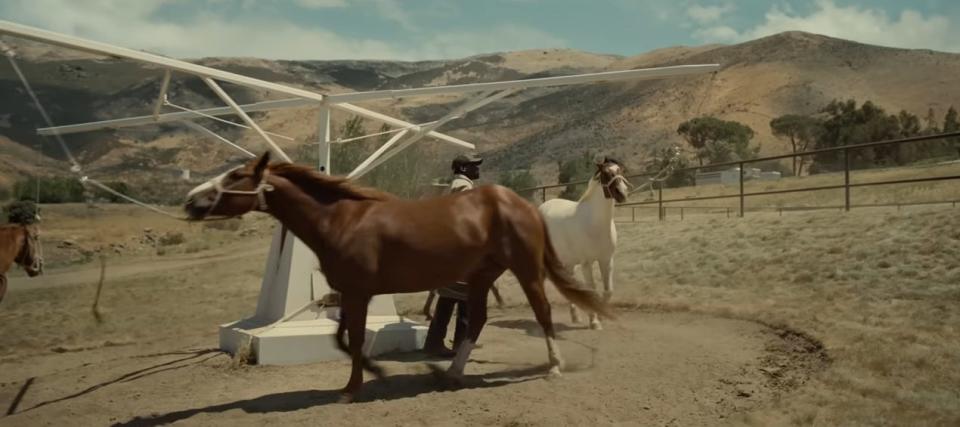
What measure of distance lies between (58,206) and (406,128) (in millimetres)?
27360

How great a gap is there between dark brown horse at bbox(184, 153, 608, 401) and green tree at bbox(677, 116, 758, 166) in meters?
53.3

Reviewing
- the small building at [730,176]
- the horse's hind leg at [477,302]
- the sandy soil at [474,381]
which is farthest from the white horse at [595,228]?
the small building at [730,176]

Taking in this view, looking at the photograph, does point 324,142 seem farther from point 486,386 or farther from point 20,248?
point 20,248

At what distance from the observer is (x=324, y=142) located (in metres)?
8.30

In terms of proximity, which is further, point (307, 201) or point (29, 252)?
point (29, 252)

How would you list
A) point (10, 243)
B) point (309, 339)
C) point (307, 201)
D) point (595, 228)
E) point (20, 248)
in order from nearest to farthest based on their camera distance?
point (307, 201)
point (309, 339)
point (595, 228)
point (10, 243)
point (20, 248)

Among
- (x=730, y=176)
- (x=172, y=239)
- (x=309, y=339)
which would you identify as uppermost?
(x=730, y=176)

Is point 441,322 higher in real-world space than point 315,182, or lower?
lower

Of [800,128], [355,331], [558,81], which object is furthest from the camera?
[800,128]

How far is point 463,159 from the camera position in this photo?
812 cm

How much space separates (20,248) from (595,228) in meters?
8.72

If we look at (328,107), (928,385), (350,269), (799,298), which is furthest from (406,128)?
(928,385)

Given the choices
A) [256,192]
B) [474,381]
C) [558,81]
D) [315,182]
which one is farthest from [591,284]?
[256,192]

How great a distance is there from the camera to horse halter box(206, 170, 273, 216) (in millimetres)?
5680
